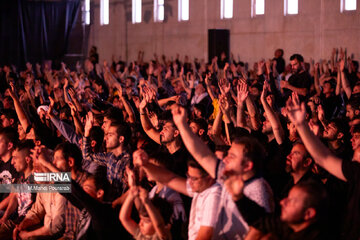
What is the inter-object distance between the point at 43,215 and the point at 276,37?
11.9 meters

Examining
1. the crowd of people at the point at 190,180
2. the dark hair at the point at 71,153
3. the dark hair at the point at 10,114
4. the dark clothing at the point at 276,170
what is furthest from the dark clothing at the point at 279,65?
the dark hair at the point at 71,153

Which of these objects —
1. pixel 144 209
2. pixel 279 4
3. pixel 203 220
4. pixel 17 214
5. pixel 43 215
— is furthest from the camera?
pixel 279 4

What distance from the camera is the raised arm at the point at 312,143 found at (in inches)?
134

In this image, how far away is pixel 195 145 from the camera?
372cm

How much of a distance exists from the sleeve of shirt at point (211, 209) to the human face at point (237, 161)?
199mm

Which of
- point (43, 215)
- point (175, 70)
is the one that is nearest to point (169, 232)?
point (43, 215)

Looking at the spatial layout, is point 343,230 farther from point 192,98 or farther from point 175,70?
point 175,70

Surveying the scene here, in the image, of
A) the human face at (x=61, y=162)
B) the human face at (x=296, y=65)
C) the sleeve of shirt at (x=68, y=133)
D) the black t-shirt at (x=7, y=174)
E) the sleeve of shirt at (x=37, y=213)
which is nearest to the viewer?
the human face at (x=61, y=162)

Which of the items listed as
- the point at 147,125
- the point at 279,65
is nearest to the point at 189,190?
the point at 147,125

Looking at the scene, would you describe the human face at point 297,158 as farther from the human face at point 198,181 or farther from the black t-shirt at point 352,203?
the human face at point 198,181

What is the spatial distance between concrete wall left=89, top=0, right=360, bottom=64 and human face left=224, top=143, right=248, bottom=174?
439 inches

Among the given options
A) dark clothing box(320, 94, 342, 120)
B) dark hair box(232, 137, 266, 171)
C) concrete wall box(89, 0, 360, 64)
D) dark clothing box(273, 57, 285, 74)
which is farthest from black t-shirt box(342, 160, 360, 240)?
concrete wall box(89, 0, 360, 64)

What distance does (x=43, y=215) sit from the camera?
469 cm

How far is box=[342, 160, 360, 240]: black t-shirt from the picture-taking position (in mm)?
3518
